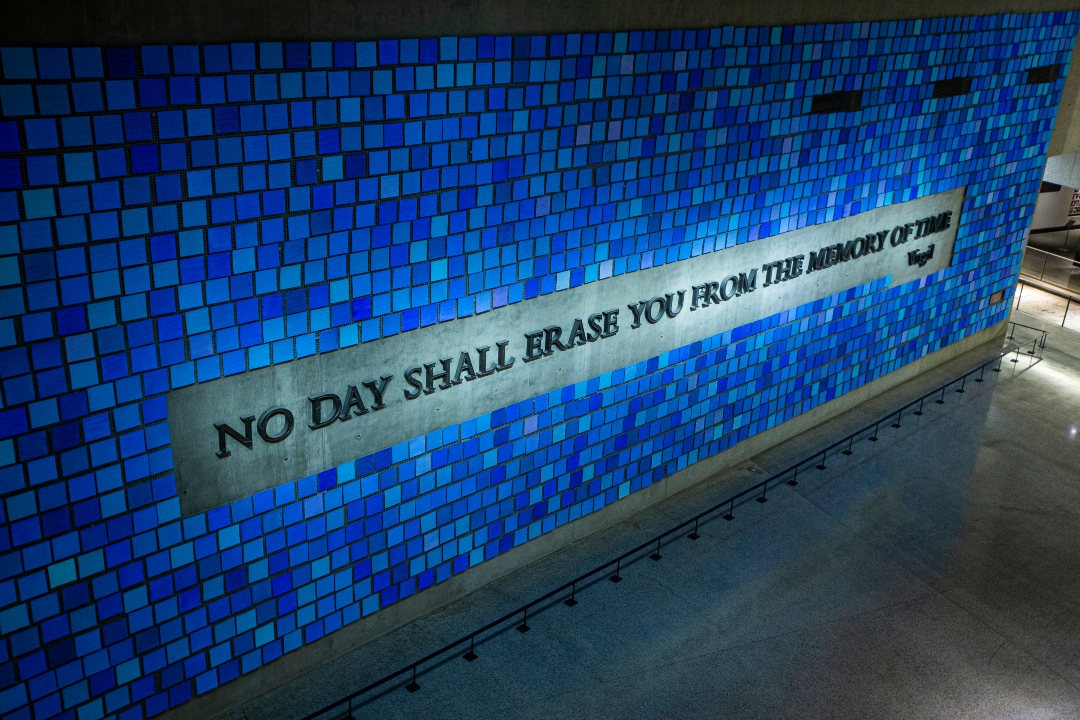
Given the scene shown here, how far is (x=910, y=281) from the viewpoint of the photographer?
542 inches

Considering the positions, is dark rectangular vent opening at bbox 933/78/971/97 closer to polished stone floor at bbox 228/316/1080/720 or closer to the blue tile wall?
the blue tile wall

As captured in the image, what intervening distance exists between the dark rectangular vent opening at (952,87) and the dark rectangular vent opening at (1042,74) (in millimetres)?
1675

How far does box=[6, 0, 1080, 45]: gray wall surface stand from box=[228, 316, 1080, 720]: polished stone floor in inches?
208

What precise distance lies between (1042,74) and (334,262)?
11.1m

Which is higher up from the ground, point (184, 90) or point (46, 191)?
point (184, 90)


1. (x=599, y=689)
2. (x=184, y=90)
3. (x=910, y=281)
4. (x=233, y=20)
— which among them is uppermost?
(x=233, y=20)

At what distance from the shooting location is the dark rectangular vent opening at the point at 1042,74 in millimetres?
13711

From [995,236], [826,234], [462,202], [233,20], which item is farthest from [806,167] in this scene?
[233,20]

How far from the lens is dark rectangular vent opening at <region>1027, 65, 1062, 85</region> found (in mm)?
13711

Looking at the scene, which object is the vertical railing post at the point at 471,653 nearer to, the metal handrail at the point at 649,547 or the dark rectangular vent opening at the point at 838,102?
the metal handrail at the point at 649,547

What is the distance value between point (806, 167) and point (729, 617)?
16.0ft

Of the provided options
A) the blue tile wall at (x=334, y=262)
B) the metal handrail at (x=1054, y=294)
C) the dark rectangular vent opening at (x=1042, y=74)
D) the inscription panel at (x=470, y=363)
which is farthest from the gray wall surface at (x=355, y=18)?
the metal handrail at (x=1054, y=294)

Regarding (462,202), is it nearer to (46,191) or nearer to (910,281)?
(46,191)

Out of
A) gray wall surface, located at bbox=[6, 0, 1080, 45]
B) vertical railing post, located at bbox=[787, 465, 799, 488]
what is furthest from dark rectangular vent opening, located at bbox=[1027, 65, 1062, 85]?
vertical railing post, located at bbox=[787, 465, 799, 488]
